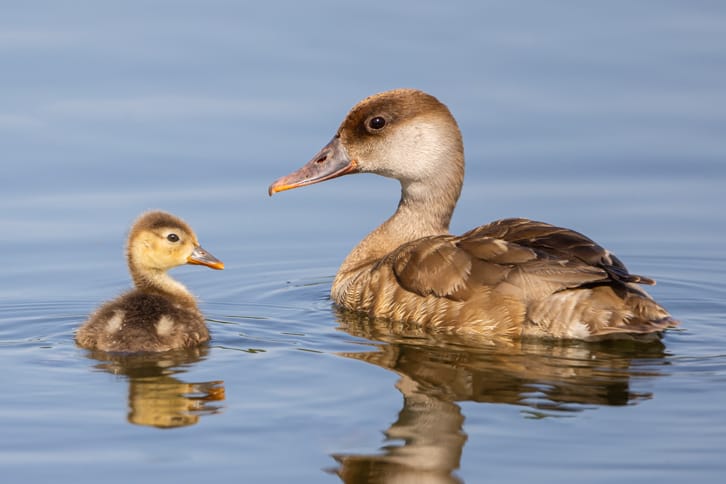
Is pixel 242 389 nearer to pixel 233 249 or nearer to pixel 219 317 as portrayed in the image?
pixel 219 317

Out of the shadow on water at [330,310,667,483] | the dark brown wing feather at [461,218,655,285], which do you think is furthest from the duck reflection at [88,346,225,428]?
the dark brown wing feather at [461,218,655,285]

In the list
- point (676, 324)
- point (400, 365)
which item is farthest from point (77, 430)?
point (676, 324)

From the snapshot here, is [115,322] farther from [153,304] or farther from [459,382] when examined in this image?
[459,382]

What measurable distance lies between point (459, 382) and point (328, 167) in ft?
11.3

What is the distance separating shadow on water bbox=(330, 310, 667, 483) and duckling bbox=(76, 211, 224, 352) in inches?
43.8

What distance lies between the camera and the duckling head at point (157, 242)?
9367mm

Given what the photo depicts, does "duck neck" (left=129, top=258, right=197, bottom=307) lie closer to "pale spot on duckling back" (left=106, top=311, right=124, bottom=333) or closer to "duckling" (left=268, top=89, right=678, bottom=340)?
"pale spot on duckling back" (left=106, top=311, right=124, bottom=333)

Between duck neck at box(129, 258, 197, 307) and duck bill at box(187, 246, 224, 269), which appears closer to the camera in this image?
duck neck at box(129, 258, 197, 307)

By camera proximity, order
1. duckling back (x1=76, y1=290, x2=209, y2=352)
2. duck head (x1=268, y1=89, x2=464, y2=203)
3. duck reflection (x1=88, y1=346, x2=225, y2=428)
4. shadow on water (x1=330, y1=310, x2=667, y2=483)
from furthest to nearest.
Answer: duck head (x1=268, y1=89, x2=464, y2=203) → duckling back (x1=76, y1=290, x2=209, y2=352) → duck reflection (x1=88, y1=346, x2=225, y2=428) → shadow on water (x1=330, y1=310, x2=667, y2=483)

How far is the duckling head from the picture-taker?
30.7 feet

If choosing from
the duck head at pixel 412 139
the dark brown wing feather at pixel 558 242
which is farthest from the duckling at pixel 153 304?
the dark brown wing feather at pixel 558 242

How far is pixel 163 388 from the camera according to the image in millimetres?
8000

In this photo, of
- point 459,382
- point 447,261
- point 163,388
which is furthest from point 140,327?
point 447,261

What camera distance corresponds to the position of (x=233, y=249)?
12.1 m
